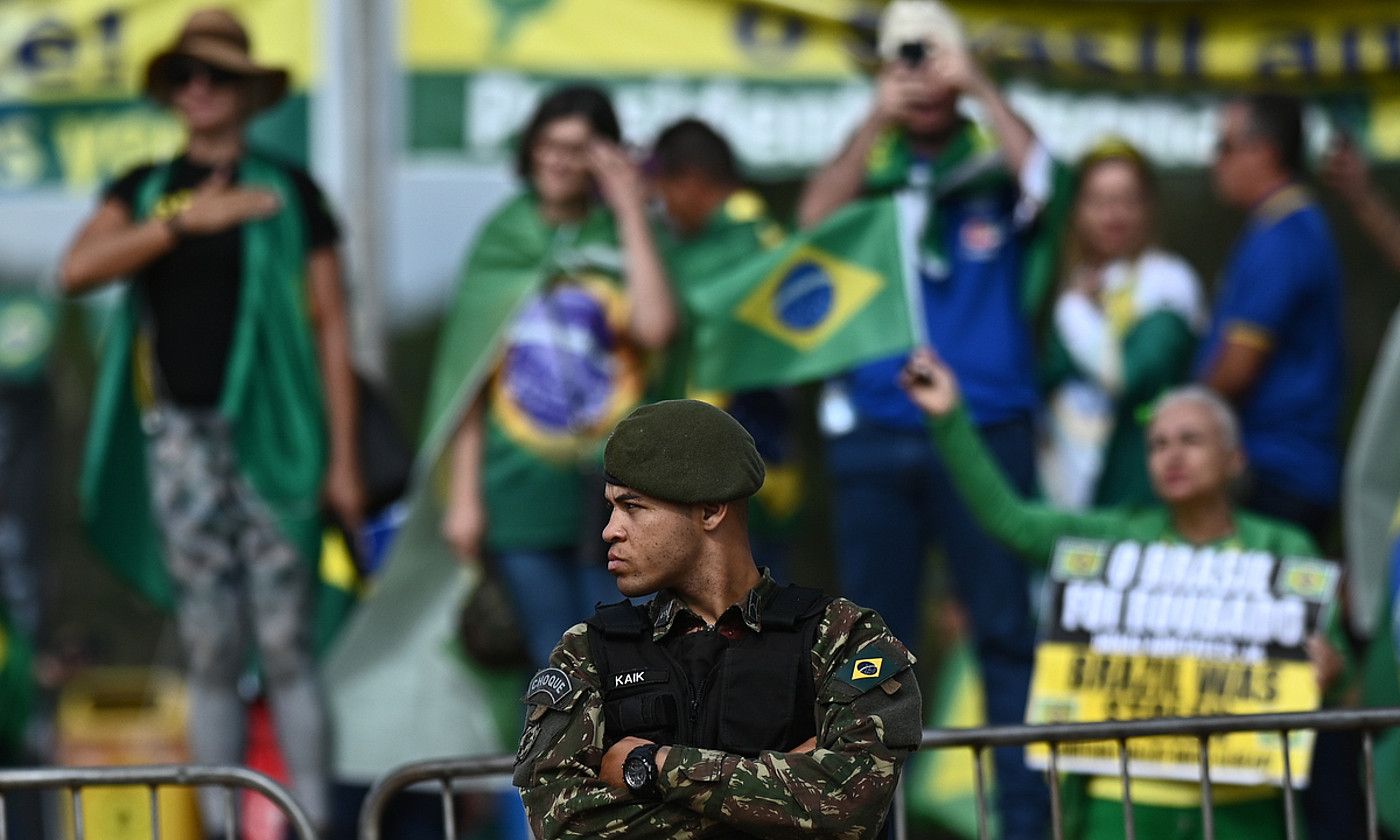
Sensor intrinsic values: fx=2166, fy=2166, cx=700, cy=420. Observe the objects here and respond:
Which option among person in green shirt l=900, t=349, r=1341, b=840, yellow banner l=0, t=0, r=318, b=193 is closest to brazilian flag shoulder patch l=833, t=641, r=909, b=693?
person in green shirt l=900, t=349, r=1341, b=840

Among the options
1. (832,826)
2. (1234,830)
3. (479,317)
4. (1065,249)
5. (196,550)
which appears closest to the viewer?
(832,826)

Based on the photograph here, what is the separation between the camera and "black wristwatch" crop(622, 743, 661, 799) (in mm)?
3055

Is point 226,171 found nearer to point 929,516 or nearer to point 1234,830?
point 929,516

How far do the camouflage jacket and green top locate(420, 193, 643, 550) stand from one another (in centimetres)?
325

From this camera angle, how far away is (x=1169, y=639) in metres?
5.41

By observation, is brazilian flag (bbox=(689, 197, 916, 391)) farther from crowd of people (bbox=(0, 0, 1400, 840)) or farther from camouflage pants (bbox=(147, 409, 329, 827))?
camouflage pants (bbox=(147, 409, 329, 827))

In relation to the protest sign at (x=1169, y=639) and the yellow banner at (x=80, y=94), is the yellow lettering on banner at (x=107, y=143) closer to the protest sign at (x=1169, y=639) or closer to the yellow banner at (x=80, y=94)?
the yellow banner at (x=80, y=94)

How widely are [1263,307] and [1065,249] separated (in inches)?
32.8

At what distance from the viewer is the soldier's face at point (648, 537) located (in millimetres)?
3146

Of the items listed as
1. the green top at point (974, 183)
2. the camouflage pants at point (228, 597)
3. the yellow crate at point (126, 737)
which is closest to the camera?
the camouflage pants at point (228, 597)


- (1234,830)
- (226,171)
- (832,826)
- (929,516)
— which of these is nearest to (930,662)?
(929,516)

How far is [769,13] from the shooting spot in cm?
752

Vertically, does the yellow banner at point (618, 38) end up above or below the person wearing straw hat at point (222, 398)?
above

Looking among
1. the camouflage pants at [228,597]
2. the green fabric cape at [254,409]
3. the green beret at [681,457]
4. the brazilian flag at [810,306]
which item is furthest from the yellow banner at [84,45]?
the green beret at [681,457]
